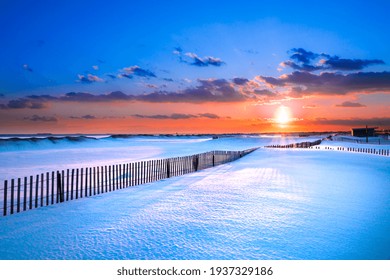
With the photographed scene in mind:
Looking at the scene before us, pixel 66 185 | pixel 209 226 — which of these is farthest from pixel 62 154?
pixel 209 226

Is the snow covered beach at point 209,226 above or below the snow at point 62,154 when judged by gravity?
above

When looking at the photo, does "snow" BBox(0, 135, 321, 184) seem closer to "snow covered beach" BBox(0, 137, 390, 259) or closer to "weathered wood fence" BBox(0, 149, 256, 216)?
"weathered wood fence" BBox(0, 149, 256, 216)

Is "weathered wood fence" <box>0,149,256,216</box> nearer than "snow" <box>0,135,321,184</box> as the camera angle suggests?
Yes

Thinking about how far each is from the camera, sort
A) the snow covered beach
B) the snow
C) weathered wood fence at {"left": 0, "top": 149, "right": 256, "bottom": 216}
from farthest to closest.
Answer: the snow → weathered wood fence at {"left": 0, "top": 149, "right": 256, "bottom": 216} → the snow covered beach

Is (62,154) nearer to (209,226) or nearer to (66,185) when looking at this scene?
(66,185)

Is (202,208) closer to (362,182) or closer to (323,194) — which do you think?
(323,194)

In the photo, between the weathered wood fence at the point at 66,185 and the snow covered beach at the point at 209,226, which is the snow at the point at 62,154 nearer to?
the weathered wood fence at the point at 66,185

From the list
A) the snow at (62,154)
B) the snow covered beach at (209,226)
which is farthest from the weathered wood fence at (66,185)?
the snow at (62,154)

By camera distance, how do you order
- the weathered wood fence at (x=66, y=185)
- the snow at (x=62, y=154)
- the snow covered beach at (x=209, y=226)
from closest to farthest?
1. the snow covered beach at (x=209, y=226)
2. the weathered wood fence at (x=66, y=185)
3. the snow at (x=62, y=154)

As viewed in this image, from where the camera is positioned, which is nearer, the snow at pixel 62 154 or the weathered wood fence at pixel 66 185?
the weathered wood fence at pixel 66 185

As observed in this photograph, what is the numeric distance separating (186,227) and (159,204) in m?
2.51

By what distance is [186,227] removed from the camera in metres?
6.17

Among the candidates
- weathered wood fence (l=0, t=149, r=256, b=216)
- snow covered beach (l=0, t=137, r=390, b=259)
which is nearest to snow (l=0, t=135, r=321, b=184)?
weathered wood fence (l=0, t=149, r=256, b=216)
